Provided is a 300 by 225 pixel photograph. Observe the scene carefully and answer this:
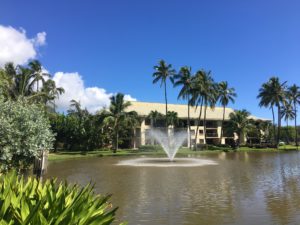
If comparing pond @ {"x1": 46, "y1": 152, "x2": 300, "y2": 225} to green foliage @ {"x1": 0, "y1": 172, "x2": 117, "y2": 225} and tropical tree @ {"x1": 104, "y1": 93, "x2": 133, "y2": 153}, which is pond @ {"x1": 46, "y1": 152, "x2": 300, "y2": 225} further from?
tropical tree @ {"x1": 104, "y1": 93, "x2": 133, "y2": 153}

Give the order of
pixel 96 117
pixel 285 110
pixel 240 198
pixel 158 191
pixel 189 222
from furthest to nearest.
A: 1. pixel 285 110
2. pixel 96 117
3. pixel 158 191
4. pixel 240 198
5. pixel 189 222

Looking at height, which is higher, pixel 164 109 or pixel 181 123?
pixel 164 109

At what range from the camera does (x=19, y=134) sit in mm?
14945

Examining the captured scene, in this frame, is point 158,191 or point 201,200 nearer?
point 201,200

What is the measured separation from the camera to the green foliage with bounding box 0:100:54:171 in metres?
14.6

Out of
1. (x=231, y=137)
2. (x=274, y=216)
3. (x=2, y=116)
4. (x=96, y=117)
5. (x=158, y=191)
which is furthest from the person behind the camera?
(x=231, y=137)

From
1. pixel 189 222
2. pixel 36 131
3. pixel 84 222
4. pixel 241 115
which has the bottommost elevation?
pixel 189 222

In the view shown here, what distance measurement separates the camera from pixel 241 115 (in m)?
81.0

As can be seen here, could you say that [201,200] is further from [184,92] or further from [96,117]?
[184,92]

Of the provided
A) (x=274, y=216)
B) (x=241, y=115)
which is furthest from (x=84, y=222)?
(x=241, y=115)

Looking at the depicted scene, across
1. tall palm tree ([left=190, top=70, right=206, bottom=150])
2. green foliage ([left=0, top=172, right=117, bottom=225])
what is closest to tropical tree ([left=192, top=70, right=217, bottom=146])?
tall palm tree ([left=190, top=70, right=206, bottom=150])

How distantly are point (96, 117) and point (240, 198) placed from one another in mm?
50745

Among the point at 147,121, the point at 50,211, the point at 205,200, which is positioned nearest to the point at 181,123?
the point at 147,121

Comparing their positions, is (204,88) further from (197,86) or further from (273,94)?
(273,94)
